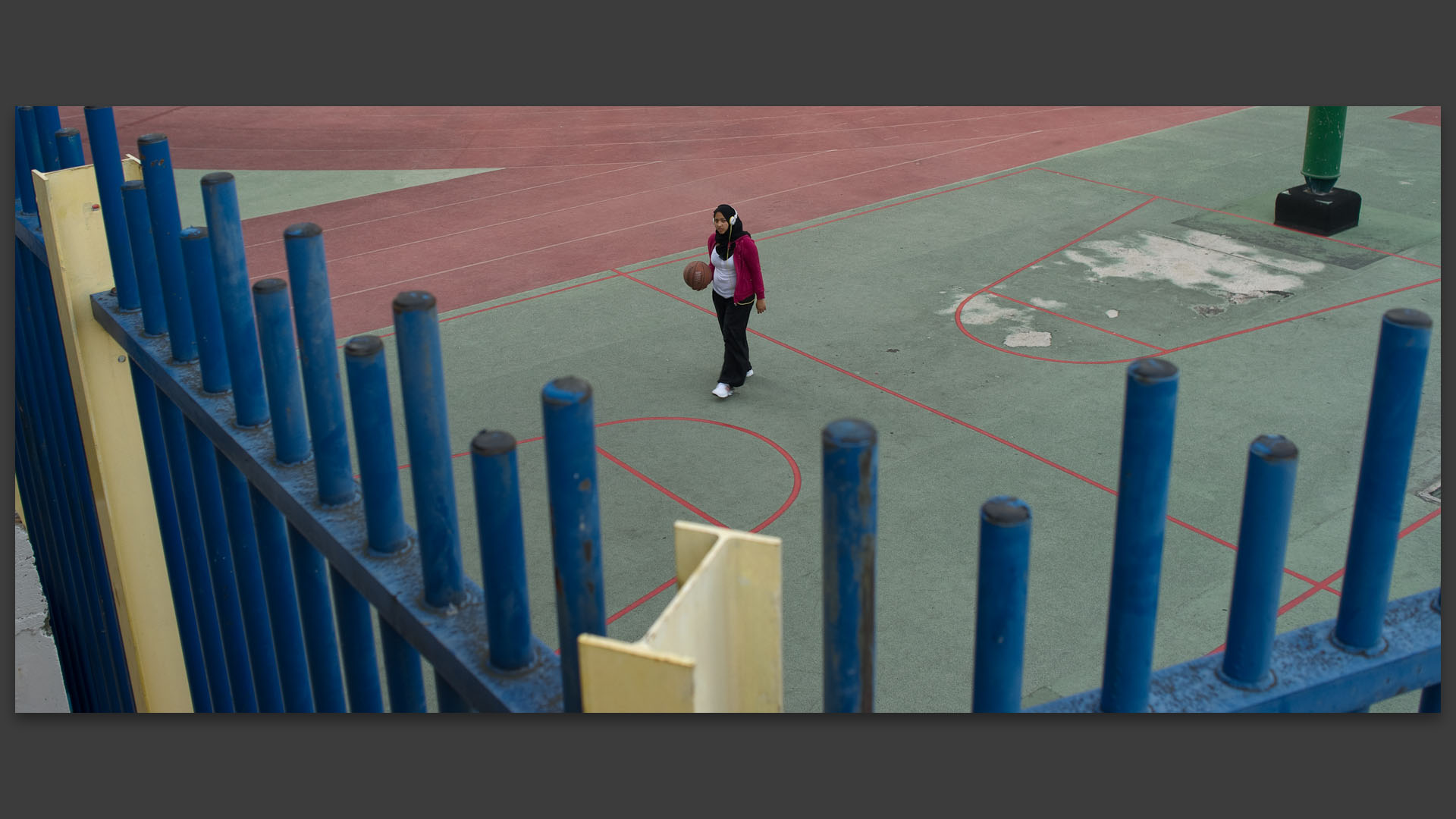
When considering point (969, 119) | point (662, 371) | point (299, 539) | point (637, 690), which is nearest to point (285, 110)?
point (969, 119)

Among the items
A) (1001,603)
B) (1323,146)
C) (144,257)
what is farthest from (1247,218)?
(1001,603)

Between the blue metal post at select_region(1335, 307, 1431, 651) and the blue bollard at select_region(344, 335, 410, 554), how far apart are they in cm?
195

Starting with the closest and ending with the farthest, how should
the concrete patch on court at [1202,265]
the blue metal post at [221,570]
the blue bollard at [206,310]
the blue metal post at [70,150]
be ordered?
the blue bollard at [206,310], the blue metal post at [221,570], the blue metal post at [70,150], the concrete patch on court at [1202,265]

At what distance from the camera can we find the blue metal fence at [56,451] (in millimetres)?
5305

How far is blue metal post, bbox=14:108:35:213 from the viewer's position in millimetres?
5418

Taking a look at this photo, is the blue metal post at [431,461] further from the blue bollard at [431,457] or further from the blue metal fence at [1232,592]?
the blue metal fence at [1232,592]

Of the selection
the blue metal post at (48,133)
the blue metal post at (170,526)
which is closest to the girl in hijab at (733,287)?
the blue metal post at (48,133)

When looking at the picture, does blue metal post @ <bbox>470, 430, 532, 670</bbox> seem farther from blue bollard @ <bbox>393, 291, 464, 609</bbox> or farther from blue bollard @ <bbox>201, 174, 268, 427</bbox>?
blue bollard @ <bbox>201, 174, 268, 427</bbox>

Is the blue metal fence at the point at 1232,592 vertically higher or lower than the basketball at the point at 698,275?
higher

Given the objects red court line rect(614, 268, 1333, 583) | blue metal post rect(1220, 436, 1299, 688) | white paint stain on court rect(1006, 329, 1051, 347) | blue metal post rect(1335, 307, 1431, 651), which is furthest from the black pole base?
blue metal post rect(1220, 436, 1299, 688)

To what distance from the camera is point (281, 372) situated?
10.00 ft

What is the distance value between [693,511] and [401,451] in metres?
2.68

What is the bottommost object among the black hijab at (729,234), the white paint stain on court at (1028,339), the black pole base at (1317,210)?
the white paint stain on court at (1028,339)

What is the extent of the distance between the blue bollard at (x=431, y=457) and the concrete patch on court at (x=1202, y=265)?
35.1 feet
